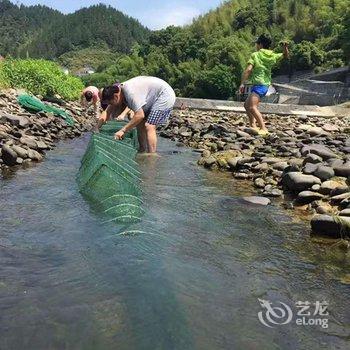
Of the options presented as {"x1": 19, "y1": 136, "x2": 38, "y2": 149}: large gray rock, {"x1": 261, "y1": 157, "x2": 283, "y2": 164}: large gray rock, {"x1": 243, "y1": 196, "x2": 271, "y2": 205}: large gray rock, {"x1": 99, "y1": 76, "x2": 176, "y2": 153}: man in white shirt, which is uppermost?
{"x1": 99, "y1": 76, "x2": 176, "y2": 153}: man in white shirt

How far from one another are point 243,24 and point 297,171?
6471 cm

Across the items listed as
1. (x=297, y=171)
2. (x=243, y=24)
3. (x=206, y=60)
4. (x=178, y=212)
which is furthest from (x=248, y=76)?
(x=243, y=24)

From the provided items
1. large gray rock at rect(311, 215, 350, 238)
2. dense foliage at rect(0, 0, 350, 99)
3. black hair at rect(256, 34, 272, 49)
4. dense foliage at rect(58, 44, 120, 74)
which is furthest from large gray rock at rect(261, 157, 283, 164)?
dense foliage at rect(58, 44, 120, 74)

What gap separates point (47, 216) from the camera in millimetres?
4812

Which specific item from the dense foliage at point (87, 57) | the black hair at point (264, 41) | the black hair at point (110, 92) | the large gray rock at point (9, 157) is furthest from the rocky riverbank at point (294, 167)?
the dense foliage at point (87, 57)

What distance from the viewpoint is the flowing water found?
2635 millimetres

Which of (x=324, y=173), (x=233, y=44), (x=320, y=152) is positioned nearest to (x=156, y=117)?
(x=324, y=173)

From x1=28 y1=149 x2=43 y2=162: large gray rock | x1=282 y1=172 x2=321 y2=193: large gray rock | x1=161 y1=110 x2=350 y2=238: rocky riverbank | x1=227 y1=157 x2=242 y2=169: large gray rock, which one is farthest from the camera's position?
x1=227 y1=157 x2=242 y2=169: large gray rock

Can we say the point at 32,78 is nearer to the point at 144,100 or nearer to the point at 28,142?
the point at 28,142

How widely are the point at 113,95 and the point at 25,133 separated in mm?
4000

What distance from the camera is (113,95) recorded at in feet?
23.5

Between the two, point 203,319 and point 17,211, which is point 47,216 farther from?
point 203,319

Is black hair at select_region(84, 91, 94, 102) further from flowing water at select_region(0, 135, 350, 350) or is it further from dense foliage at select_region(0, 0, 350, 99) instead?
dense foliage at select_region(0, 0, 350, 99)

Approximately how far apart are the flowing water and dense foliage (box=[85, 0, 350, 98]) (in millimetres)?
40035
